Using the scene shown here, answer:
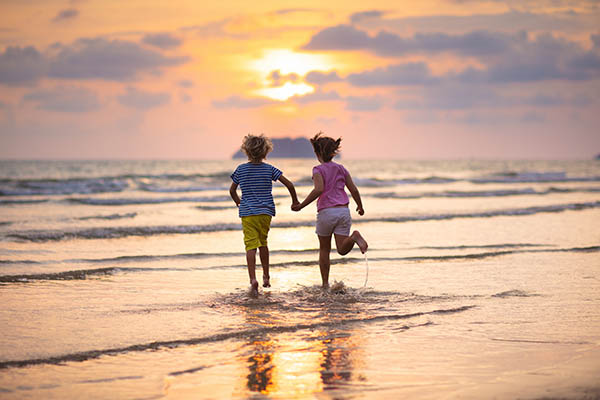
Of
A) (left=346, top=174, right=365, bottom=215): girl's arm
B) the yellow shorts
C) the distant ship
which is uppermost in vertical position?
the distant ship

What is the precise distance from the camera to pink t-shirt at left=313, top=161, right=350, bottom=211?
24.2ft

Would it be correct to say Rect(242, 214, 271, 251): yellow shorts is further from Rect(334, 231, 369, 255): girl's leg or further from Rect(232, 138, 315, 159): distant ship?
Rect(232, 138, 315, 159): distant ship

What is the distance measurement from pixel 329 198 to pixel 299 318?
200 cm

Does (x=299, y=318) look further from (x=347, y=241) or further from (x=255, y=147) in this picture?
(x=255, y=147)

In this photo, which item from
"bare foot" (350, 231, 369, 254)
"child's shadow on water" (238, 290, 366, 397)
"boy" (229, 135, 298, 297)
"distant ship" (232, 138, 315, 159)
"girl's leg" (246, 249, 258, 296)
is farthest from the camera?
→ "distant ship" (232, 138, 315, 159)

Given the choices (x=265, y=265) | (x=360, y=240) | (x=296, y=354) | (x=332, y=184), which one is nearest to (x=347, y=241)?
(x=360, y=240)

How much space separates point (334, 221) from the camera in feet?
24.5

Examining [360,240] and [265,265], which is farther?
[265,265]

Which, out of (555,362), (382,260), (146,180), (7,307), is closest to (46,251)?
(7,307)

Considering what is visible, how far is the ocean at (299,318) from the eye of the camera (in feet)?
13.4

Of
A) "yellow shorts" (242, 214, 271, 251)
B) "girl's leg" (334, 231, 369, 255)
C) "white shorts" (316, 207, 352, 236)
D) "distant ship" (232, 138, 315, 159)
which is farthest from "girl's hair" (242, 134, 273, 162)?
"distant ship" (232, 138, 315, 159)

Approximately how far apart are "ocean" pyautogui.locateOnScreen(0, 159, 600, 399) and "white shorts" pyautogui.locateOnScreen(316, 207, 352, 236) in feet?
2.29

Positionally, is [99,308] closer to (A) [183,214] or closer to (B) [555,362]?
(B) [555,362]

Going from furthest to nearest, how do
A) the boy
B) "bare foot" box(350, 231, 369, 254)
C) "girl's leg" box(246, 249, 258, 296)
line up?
the boy → "girl's leg" box(246, 249, 258, 296) → "bare foot" box(350, 231, 369, 254)
